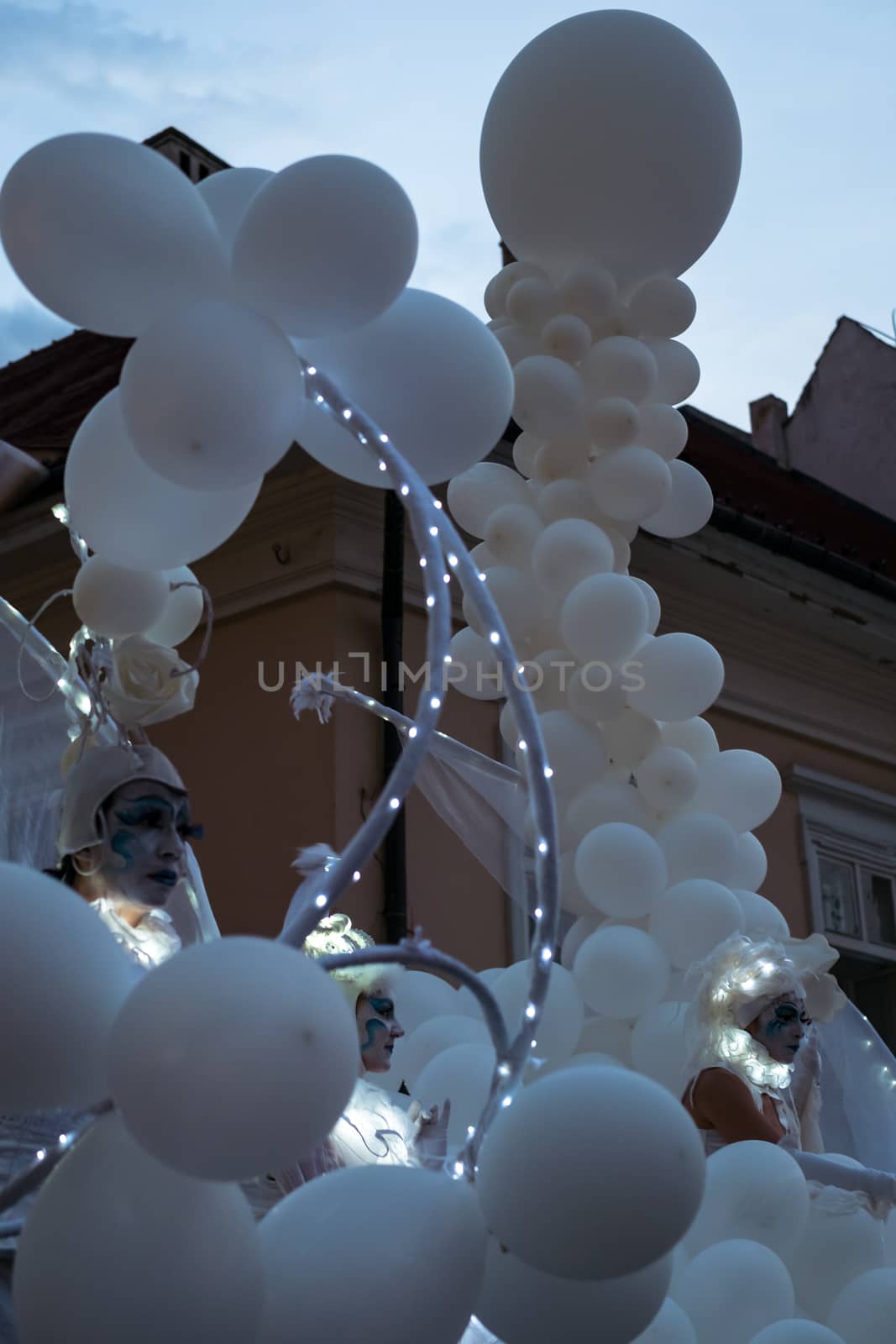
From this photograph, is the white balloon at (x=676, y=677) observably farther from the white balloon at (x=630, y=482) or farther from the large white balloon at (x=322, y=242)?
the large white balloon at (x=322, y=242)

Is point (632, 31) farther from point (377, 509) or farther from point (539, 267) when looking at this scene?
point (377, 509)

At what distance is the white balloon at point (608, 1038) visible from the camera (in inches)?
147

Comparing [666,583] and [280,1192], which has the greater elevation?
[666,583]

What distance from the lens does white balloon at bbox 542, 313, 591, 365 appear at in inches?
154

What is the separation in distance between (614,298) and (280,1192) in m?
2.20

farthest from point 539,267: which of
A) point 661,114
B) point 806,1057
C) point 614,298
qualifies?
point 806,1057

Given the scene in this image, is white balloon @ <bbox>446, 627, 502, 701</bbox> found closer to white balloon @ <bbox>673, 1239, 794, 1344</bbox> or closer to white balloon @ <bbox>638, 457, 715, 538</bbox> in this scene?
white balloon @ <bbox>638, 457, 715, 538</bbox>

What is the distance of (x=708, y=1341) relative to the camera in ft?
9.41

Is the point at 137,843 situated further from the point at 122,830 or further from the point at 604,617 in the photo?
the point at 604,617

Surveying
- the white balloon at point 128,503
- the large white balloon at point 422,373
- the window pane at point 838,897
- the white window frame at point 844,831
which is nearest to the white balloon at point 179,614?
the white balloon at point 128,503

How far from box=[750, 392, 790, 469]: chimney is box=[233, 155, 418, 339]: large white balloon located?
34.2ft

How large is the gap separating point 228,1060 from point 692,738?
2.51 m

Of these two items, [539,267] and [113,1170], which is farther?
[539,267]

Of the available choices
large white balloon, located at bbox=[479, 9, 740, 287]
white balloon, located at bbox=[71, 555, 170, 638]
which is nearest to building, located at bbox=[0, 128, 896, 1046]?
large white balloon, located at bbox=[479, 9, 740, 287]
